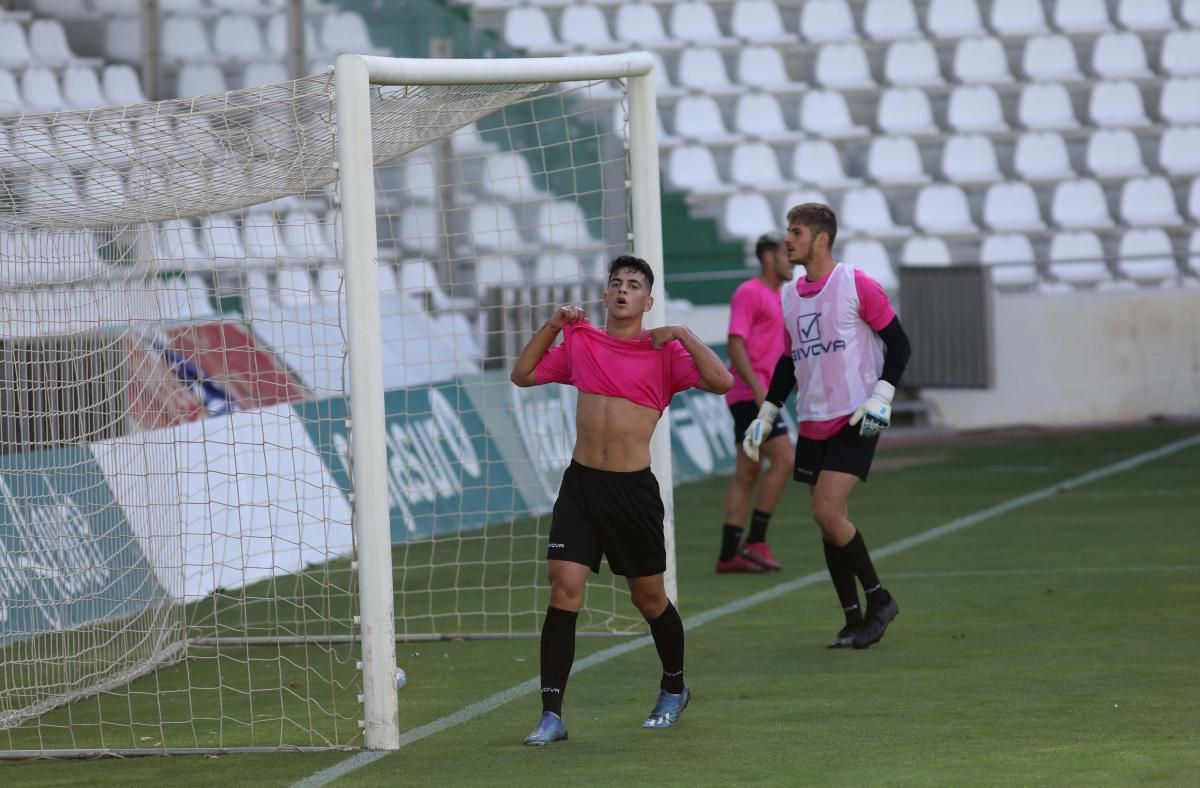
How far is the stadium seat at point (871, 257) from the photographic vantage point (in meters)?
21.7

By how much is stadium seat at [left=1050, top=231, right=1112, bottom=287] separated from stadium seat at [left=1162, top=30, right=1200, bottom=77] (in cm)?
268

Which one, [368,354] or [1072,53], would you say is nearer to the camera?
[368,354]

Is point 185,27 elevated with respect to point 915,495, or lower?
elevated


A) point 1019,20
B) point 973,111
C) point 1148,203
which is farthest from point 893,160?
point 1148,203

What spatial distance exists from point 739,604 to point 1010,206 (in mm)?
13928

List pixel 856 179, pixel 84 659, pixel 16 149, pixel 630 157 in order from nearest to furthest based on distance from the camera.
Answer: pixel 16 149 < pixel 84 659 < pixel 630 157 < pixel 856 179

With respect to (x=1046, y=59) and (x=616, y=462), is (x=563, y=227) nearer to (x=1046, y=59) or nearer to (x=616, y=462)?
(x=1046, y=59)

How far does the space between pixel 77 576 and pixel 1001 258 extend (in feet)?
51.5

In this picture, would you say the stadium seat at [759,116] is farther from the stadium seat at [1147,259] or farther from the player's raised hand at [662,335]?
the player's raised hand at [662,335]

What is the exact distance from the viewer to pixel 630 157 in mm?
8719

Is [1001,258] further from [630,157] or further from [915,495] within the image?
[630,157]

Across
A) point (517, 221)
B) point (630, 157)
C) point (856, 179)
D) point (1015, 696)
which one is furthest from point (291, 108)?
point (856, 179)

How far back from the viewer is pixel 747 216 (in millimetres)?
22375

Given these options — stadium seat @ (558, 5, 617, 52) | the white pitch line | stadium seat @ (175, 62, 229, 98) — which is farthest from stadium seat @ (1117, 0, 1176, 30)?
stadium seat @ (175, 62, 229, 98)
